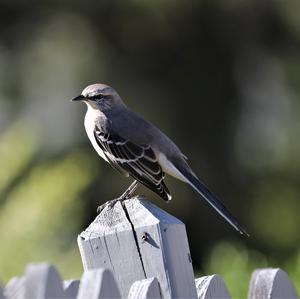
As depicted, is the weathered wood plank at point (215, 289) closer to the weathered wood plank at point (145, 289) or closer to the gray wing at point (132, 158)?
the weathered wood plank at point (145, 289)

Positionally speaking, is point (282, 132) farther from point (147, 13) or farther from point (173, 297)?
point (173, 297)

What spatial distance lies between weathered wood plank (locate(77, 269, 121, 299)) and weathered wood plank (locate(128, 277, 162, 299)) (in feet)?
0.59

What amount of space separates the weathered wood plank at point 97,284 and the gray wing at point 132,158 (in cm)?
303

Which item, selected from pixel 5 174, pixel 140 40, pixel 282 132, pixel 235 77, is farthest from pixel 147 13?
pixel 5 174

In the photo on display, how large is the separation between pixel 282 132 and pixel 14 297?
834 centimetres

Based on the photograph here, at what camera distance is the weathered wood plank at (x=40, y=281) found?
299 centimetres

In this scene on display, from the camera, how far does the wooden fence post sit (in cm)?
344

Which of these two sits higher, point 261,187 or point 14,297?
point 14,297

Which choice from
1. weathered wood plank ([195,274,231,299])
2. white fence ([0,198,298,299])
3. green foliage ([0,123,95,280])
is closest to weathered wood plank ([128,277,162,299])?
white fence ([0,198,298,299])

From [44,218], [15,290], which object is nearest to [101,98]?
[44,218]

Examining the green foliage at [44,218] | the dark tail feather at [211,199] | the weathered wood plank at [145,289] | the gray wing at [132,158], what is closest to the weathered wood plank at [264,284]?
the weathered wood plank at [145,289]

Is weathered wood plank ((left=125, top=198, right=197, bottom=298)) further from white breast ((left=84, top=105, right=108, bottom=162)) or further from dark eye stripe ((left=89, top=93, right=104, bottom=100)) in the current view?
dark eye stripe ((left=89, top=93, right=104, bottom=100))

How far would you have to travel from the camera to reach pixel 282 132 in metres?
11.2

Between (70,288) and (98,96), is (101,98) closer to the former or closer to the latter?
(98,96)
